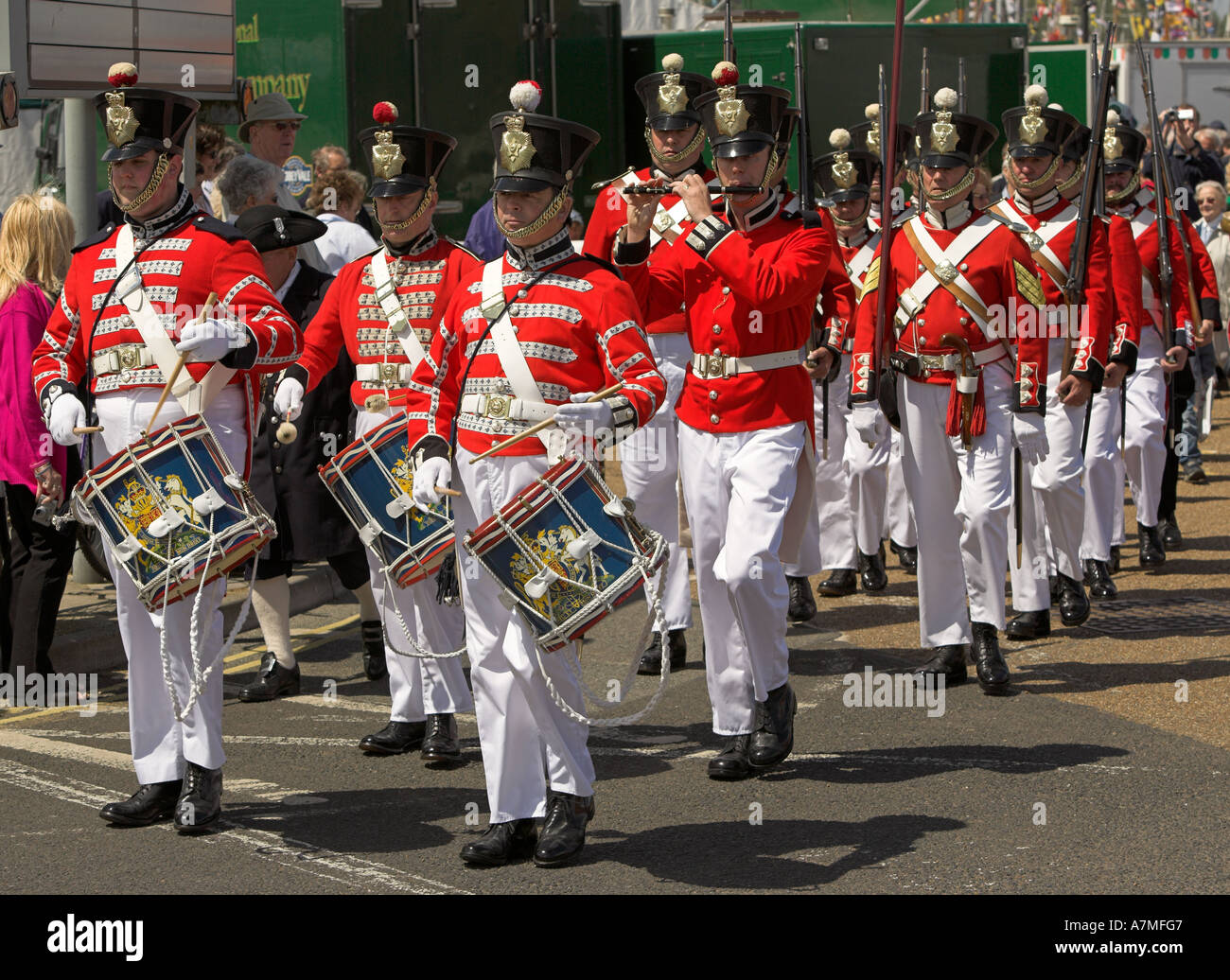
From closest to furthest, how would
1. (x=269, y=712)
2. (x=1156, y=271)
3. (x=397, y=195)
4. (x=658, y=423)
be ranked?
(x=397, y=195), (x=269, y=712), (x=658, y=423), (x=1156, y=271)

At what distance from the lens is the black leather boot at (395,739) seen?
303 inches

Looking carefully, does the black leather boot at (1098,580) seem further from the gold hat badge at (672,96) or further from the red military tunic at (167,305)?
the red military tunic at (167,305)

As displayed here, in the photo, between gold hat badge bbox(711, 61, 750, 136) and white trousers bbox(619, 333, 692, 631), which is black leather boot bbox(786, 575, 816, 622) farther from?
gold hat badge bbox(711, 61, 750, 136)

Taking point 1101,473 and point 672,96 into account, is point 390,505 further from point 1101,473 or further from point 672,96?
point 1101,473

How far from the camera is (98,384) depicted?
6645 mm

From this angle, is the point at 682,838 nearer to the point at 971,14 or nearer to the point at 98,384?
the point at 98,384

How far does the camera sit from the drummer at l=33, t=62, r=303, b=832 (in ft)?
21.5

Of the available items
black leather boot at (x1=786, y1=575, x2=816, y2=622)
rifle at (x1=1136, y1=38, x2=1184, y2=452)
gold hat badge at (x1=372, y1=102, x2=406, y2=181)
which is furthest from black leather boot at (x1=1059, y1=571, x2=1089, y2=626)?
gold hat badge at (x1=372, y1=102, x2=406, y2=181)

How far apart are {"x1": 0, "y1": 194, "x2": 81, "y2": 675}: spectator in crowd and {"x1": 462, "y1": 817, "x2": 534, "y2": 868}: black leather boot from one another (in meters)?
3.13

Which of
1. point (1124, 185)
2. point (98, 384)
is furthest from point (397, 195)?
point (1124, 185)

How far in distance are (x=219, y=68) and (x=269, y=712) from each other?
14.2ft

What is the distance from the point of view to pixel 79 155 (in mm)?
10742

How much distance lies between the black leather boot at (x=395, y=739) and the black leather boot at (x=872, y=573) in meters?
4.11

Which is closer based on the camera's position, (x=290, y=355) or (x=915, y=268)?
(x=290, y=355)
